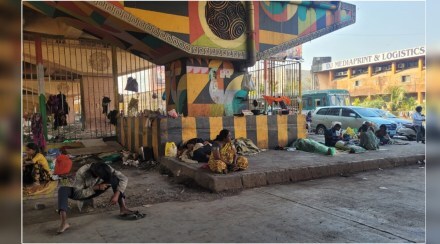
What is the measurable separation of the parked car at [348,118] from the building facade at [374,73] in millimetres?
14613

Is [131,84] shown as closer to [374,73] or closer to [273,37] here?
[273,37]

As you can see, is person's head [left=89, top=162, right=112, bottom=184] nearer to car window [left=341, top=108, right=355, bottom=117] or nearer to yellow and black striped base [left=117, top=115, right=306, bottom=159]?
yellow and black striped base [left=117, top=115, right=306, bottom=159]

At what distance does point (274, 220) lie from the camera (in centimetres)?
387

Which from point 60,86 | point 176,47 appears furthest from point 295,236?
point 60,86

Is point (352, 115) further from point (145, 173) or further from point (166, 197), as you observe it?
point (166, 197)

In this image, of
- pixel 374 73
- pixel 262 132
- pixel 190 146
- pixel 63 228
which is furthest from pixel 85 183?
pixel 374 73

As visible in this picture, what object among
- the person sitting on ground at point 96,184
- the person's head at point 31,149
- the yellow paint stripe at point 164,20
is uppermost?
the yellow paint stripe at point 164,20

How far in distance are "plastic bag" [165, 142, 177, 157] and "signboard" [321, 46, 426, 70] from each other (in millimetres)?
26671

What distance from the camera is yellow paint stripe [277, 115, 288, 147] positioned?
9258 millimetres

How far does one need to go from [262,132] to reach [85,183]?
223 inches

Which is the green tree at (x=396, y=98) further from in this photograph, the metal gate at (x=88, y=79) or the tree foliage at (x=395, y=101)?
the metal gate at (x=88, y=79)

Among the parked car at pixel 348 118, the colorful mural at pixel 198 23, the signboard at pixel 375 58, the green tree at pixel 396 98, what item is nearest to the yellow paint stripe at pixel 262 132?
the colorful mural at pixel 198 23

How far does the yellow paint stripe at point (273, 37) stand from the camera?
9.26m

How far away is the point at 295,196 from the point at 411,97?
99.9ft
